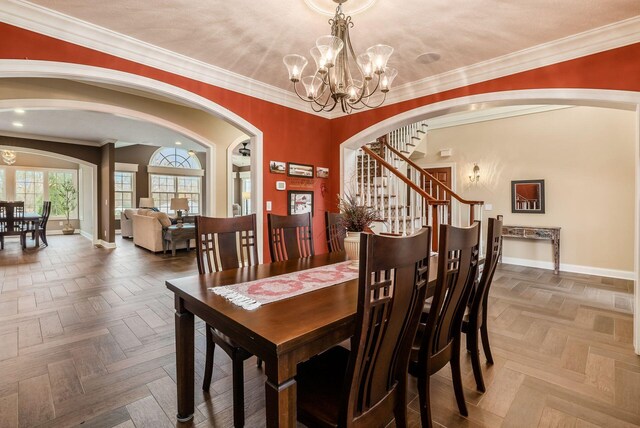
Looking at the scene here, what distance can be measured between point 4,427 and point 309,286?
181 cm

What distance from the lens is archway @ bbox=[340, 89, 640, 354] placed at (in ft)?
8.06

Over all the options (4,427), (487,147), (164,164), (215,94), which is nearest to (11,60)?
(215,94)

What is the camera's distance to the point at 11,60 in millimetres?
2205

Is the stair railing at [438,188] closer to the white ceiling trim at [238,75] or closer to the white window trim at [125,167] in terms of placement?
the white ceiling trim at [238,75]

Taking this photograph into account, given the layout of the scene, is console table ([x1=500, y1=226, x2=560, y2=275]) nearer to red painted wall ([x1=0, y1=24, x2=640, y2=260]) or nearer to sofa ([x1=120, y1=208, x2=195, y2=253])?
red painted wall ([x1=0, y1=24, x2=640, y2=260])

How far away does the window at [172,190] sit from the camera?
36.5 ft

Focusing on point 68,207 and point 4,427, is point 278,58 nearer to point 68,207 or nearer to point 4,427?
point 4,427

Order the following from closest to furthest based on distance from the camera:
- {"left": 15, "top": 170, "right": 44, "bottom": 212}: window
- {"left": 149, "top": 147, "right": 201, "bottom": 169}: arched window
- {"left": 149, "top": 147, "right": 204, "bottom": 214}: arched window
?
{"left": 15, "top": 170, "right": 44, "bottom": 212}: window
{"left": 149, "top": 147, "right": 204, "bottom": 214}: arched window
{"left": 149, "top": 147, "right": 201, "bottom": 169}: arched window

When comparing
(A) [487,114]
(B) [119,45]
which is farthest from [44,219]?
(A) [487,114]

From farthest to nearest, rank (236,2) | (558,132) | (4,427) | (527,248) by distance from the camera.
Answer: (527,248)
(558,132)
(236,2)
(4,427)

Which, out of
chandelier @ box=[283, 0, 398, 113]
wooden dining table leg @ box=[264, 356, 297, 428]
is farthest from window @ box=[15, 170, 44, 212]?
wooden dining table leg @ box=[264, 356, 297, 428]

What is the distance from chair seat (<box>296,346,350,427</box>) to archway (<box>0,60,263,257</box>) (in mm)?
2518

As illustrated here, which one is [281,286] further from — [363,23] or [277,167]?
[277,167]

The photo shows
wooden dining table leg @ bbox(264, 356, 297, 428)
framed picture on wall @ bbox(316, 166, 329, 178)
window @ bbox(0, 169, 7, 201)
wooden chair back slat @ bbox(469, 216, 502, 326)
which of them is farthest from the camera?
window @ bbox(0, 169, 7, 201)
